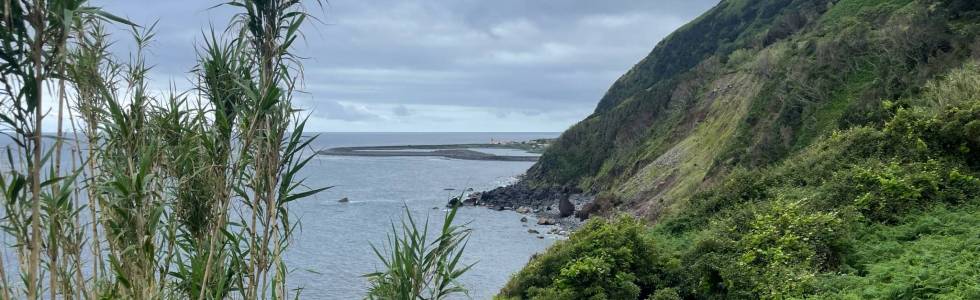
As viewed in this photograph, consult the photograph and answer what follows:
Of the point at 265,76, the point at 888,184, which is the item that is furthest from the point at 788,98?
the point at 265,76

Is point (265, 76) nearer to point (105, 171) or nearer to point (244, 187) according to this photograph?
point (244, 187)

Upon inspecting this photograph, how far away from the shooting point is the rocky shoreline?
181 ft

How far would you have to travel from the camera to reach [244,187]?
7.19 meters

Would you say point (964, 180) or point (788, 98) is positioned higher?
point (788, 98)

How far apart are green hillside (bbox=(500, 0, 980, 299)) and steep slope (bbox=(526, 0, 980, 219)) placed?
0.16m

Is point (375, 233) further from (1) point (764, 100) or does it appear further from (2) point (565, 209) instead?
(1) point (764, 100)

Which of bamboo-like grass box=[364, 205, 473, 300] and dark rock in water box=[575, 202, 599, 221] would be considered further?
dark rock in water box=[575, 202, 599, 221]

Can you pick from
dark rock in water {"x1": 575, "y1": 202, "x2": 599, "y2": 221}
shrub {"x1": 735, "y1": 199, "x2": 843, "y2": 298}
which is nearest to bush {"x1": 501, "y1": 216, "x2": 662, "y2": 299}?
shrub {"x1": 735, "y1": 199, "x2": 843, "y2": 298}

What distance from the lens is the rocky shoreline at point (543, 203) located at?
55.0 m

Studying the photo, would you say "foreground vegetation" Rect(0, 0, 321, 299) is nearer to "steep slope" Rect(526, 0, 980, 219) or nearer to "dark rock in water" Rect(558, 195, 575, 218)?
"steep slope" Rect(526, 0, 980, 219)

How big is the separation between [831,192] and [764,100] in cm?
2629

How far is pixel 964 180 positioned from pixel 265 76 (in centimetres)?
1680

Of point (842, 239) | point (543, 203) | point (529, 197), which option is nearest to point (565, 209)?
point (543, 203)

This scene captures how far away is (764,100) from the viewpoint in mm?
43562
